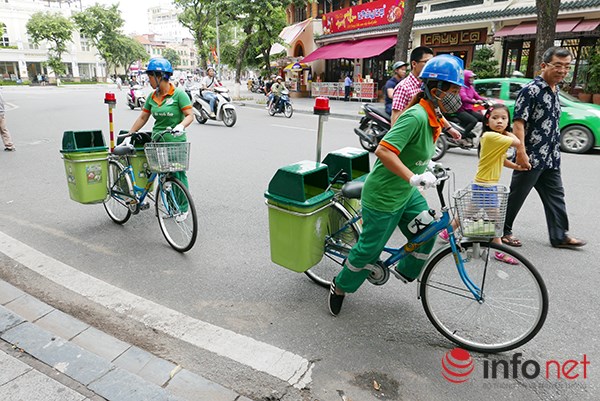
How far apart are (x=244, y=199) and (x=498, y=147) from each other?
3316mm

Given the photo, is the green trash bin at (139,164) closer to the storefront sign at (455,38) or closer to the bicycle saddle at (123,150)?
the bicycle saddle at (123,150)

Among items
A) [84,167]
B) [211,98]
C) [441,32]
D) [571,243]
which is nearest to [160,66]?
[84,167]

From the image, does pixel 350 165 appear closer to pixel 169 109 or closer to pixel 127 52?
pixel 169 109

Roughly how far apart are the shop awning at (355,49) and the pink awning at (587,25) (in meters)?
7.81

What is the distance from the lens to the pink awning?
13.6 m

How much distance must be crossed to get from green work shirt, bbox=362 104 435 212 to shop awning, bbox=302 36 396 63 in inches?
744

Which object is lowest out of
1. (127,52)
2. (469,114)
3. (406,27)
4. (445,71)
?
(469,114)

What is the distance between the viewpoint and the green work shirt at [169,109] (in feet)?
14.2

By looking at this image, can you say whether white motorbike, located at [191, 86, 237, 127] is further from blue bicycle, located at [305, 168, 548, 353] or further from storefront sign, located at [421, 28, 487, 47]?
storefront sign, located at [421, 28, 487, 47]

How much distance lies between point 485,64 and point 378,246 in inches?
642

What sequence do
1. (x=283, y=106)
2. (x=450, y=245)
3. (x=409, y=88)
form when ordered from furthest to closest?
(x=283, y=106) → (x=409, y=88) → (x=450, y=245)

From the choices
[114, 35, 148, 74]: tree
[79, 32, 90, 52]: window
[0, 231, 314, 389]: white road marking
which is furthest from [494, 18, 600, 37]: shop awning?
[79, 32, 90, 52]: window

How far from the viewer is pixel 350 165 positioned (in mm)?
3381

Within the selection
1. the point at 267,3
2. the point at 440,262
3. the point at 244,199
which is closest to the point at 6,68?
the point at 267,3
